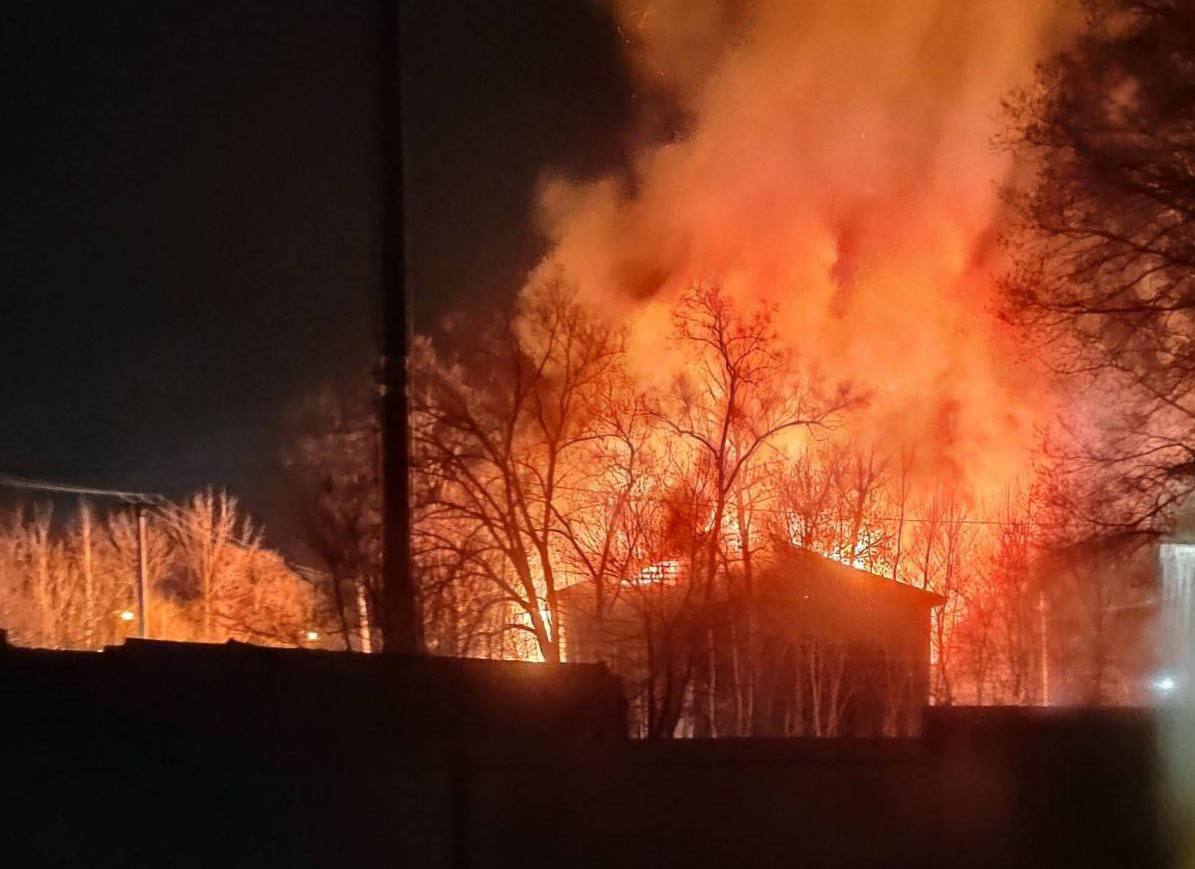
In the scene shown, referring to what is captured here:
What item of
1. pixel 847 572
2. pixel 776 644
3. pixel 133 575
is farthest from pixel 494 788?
pixel 133 575

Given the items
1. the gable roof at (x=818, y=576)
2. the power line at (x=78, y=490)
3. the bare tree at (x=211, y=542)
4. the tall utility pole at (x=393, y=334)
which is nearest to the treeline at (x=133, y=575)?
the bare tree at (x=211, y=542)

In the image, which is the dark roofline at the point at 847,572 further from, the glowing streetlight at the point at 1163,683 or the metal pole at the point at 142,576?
the metal pole at the point at 142,576

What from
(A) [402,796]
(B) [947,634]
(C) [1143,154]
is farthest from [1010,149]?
(A) [402,796]

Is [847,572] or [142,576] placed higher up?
[142,576]

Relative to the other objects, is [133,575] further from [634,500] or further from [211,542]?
[634,500]

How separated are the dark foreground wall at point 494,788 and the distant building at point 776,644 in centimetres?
879

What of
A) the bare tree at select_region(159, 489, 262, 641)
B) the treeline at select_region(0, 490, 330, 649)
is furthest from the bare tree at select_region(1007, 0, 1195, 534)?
the bare tree at select_region(159, 489, 262, 641)

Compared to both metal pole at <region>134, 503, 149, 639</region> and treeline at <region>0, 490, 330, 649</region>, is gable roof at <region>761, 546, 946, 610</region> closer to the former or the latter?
treeline at <region>0, 490, 330, 649</region>

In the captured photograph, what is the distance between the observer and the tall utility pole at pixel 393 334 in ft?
30.2

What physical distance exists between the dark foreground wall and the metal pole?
14.9 m

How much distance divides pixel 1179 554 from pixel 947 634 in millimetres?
4231

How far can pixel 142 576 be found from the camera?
20.6 metres

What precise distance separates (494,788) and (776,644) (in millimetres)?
10452

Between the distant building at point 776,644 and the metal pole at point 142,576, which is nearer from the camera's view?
the distant building at point 776,644
